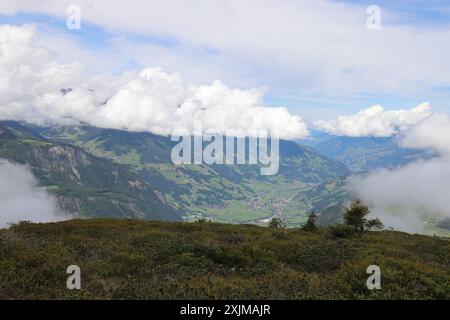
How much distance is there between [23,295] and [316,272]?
45.8 ft

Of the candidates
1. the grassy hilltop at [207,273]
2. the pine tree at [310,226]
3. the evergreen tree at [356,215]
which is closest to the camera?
the grassy hilltop at [207,273]

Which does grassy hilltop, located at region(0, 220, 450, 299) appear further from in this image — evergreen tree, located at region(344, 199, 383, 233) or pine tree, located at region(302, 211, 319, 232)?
pine tree, located at region(302, 211, 319, 232)

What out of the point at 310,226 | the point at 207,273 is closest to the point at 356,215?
the point at 310,226

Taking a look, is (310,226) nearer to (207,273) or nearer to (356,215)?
(356,215)

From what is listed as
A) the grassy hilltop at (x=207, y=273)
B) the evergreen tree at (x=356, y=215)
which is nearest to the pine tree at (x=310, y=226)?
the evergreen tree at (x=356, y=215)

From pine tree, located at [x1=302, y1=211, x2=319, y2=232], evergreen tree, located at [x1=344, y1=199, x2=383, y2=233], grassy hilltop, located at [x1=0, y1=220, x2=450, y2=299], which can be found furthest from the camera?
pine tree, located at [x1=302, y1=211, x2=319, y2=232]

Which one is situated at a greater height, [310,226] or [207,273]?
[310,226]

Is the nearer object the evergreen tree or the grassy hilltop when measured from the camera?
the grassy hilltop

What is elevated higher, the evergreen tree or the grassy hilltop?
the evergreen tree

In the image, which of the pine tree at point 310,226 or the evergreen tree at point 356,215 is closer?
the evergreen tree at point 356,215

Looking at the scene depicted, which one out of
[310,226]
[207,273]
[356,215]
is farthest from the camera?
[310,226]

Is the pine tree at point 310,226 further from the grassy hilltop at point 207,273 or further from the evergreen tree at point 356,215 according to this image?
the grassy hilltop at point 207,273

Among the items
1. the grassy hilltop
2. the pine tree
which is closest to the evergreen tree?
the pine tree

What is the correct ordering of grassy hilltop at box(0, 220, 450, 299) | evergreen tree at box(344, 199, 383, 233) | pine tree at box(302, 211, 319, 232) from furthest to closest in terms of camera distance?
pine tree at box(302, 211, 319, 232), evergreen tree at box(344, 199, 383, 233), grassy hilltop at box(0, 220, 450, 299)
